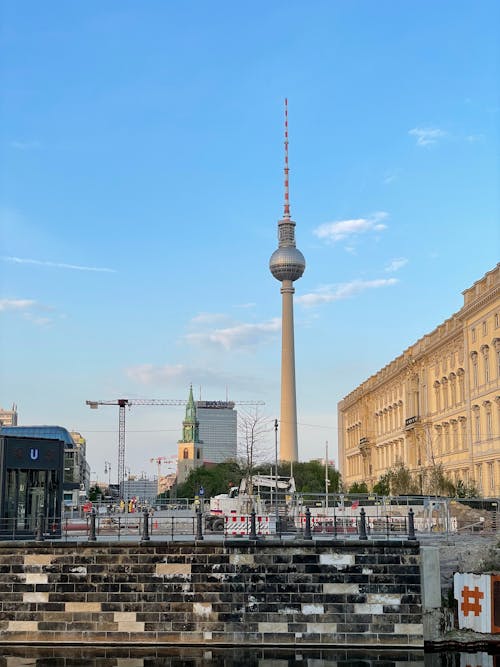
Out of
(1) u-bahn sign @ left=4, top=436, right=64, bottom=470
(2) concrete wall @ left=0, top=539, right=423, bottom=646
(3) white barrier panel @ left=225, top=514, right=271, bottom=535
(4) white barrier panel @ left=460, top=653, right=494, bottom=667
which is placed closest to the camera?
(4) white barrier panel @ left=460, top=653, right=494, bottom=667

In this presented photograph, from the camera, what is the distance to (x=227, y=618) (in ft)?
92.4


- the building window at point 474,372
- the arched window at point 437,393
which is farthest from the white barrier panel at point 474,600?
the arched window at point 437,393

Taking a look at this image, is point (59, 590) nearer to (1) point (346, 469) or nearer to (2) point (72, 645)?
(2) point (72, 645)

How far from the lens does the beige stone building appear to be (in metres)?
61.7

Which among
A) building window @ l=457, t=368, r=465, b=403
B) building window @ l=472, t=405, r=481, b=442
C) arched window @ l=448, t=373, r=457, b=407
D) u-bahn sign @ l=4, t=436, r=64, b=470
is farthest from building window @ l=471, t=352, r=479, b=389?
u-bahn sign @ l=4, t=436, r=64, b=470

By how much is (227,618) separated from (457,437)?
47253 millimetres

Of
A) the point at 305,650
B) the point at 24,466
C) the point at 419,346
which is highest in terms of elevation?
the point at 419,346

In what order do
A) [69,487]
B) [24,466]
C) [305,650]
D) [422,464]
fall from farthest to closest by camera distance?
[422,464]
[69,487]
[24,466]
[305,650]

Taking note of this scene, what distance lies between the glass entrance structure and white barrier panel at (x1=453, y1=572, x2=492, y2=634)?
597 inches

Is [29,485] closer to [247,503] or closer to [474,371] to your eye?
[247,503]

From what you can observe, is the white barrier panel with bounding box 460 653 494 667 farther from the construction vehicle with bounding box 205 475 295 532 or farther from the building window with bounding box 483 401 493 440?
the building window with bounding box 483 401 493 440

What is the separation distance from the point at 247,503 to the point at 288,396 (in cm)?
13615

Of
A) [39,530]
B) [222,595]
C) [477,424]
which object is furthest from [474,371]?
[39,530]

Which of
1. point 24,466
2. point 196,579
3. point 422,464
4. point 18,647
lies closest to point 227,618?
point 196,579
